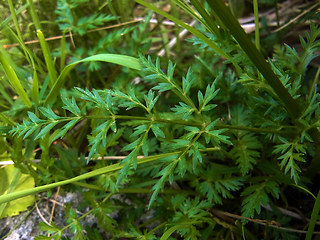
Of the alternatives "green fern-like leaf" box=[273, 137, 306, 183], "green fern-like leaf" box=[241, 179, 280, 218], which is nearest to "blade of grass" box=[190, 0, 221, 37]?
"green fern-like leaf" box=[273, 137, 306, 183]

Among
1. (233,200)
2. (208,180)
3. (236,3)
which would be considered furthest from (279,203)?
(236,3)

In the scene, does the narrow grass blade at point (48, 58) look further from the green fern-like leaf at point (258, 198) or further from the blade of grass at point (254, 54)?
the green fern-like leaf at point (258, 198)

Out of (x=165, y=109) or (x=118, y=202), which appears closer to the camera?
(x=118, y=202)

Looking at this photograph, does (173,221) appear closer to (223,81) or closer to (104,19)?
(223,81)

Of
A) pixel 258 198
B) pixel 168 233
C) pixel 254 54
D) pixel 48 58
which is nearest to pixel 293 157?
pixel 258 198

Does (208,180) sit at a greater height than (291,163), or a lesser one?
lesser

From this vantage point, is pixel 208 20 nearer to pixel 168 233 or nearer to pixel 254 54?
pixel 254 54

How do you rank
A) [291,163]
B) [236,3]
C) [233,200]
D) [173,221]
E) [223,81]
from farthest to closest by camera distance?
1. [236,3]
2. [223,81]
3. [233,200]
4. [173,221]
5. [291,163]
